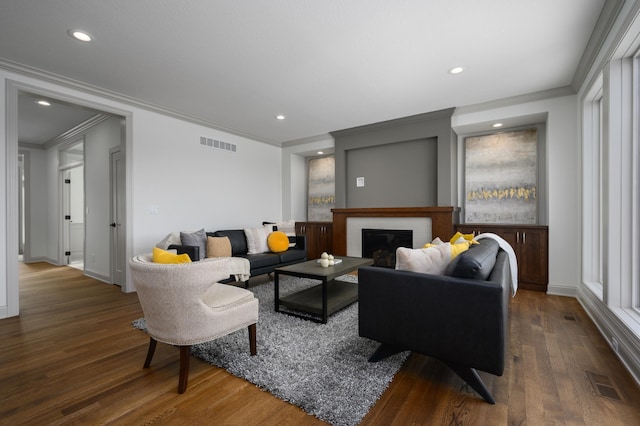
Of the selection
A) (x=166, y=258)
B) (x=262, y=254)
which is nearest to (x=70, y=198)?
(x=262, y=254)

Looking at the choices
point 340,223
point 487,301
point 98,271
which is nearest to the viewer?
point 487,301

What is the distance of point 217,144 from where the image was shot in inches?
204

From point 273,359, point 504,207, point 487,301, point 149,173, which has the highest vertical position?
point 149,173

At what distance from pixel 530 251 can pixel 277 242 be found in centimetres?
362

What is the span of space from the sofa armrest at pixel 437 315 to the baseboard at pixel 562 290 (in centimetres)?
285

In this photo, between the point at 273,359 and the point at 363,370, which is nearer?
the point at 363,370

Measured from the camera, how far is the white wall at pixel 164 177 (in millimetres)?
3041

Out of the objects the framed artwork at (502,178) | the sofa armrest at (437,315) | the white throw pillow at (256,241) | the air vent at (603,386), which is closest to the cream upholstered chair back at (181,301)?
the sofa armrest at (437,315)

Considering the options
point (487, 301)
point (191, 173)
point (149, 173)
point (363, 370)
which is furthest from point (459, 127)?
point (149, 173)

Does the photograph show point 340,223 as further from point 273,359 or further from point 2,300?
point 2,300

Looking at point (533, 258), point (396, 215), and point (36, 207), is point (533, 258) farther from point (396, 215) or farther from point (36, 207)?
point (36, 207)

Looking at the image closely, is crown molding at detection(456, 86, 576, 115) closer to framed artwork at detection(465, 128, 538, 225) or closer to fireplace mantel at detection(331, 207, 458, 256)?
framed artwork at detection(465, 128, 538, 225)

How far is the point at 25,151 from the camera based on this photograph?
6223mm

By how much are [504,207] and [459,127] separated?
1.46m
